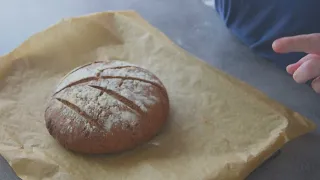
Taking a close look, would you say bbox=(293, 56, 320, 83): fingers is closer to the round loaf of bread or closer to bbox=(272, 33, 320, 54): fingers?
bbox=(272, 33, 320, 54): fingers

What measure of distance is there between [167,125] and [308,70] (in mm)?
243

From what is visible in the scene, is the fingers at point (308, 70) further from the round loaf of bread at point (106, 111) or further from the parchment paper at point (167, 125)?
the round loaf of bread at point (106, 111)

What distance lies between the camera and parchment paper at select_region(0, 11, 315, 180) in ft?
2.62

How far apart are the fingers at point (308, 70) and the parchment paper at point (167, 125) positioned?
0.09 m

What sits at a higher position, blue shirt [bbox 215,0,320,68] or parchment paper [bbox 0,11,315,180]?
blue shirt [bbox 215,0,320,68]

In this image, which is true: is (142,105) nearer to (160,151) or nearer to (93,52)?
(160,151)

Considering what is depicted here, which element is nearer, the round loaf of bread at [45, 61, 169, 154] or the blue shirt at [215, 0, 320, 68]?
the round loaf of bread at [45, 61, 169, 154]

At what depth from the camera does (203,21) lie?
1.15 meters

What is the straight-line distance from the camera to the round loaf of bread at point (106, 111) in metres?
0.82

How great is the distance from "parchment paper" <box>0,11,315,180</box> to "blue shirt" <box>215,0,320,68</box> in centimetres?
12

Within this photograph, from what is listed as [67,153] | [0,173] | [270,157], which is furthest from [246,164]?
[0,173]

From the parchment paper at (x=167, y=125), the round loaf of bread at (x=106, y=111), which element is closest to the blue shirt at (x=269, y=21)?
the parchment paper at (x=167, y=125)

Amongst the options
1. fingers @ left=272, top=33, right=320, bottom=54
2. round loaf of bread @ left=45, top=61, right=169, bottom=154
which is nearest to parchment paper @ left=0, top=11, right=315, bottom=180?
round loaf of bread @ left=45, top=61, right=169, bottom=154

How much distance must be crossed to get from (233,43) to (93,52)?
0.92 ft
